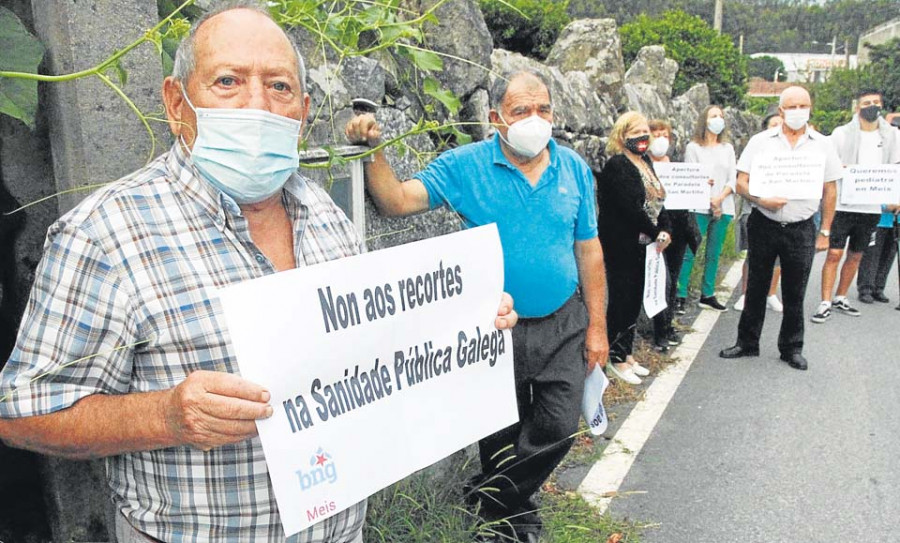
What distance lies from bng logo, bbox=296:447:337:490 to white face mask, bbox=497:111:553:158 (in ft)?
6.01

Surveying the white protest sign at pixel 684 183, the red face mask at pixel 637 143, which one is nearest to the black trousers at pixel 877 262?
the white protest sign at pixel 684 183

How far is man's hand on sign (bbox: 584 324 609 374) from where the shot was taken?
348 centimetres

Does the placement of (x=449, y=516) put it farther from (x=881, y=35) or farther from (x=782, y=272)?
(x=881, y=35)

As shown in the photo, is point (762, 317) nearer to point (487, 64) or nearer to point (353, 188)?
point (487, 64)

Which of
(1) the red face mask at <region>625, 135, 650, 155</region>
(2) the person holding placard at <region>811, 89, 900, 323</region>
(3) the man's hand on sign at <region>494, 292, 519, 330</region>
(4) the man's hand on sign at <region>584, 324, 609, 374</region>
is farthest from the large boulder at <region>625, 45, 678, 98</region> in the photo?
(3) the man's hand on sign at <region>494, 292, 519, 330</region>

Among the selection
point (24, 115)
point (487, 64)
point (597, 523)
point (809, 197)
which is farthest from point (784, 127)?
point (24, 115)

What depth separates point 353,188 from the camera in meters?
2.95

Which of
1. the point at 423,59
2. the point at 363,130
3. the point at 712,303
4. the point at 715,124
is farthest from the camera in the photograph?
the point at 712,303

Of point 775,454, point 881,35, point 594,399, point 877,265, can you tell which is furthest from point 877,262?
point 881,35

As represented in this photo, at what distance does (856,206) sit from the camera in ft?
24.8

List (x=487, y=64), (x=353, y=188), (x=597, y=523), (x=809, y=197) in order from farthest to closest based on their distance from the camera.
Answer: (x=809, y=197) → (x=487, y=64) → (x=597, y=523) → (x=353, y=188)

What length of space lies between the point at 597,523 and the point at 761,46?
89.6 metres

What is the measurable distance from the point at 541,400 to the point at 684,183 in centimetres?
401

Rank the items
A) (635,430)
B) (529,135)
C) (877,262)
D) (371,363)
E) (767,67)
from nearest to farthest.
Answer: (371,363) → (529,135) → (635,430) → (877,262) → (767,67)
